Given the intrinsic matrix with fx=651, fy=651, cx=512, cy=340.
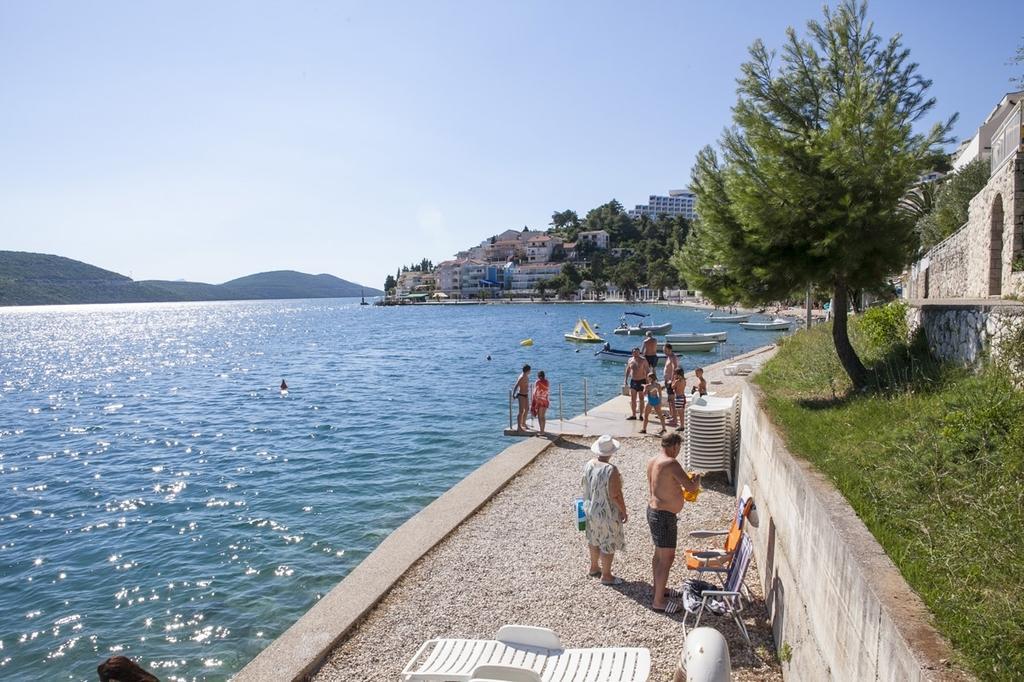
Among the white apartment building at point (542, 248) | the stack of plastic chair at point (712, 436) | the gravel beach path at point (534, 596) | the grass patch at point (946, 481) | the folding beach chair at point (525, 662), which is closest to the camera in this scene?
the grass patch at point (946, 481)

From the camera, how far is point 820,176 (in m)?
8.43

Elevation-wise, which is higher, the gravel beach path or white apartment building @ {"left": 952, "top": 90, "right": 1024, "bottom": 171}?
white apartment building @ {"left": 952, "top": 90, "right": 1024, "bottom": 171}

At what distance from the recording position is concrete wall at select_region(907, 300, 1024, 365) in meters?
6.11

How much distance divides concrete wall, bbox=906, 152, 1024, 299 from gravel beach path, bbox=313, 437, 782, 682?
20.3 feet

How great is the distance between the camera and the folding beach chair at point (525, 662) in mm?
4625

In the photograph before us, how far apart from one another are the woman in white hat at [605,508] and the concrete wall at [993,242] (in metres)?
6.98

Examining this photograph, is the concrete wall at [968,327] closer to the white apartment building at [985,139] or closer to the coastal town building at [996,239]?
the coastal town building at [996,239]

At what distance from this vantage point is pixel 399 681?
18.2 ft

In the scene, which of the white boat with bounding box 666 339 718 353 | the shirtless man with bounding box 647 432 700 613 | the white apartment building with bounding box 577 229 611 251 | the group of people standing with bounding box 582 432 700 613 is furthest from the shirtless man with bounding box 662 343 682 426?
the white apartment building with bounding box 577 229 611 251

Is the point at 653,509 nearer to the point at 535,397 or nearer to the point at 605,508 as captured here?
the point at 605,508

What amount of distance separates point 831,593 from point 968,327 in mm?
4675

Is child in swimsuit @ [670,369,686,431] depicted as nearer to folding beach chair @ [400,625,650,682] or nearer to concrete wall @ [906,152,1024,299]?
concrete wall @ [906,152,1024,299]

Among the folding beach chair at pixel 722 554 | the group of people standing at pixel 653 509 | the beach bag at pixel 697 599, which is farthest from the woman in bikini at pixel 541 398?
the beach bag at pixel 697 599

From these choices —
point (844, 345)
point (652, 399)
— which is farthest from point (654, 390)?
point (844, 345)
